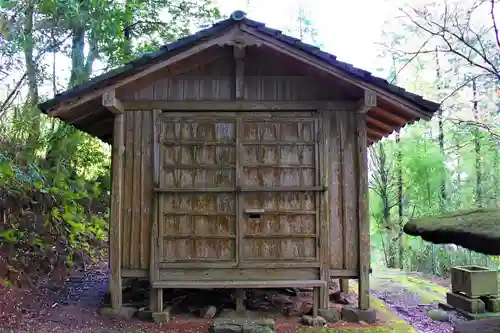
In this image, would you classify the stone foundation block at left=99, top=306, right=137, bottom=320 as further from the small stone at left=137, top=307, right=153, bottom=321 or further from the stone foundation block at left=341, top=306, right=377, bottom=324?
the stone foundation block at left=341, top=306, right=377, bottom=324

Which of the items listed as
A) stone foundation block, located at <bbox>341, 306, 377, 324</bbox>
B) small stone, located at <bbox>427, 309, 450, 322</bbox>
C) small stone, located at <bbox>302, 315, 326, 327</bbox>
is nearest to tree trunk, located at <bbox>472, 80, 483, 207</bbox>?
small stone, located at <bbox>427, 309, 450, 322</bbox>

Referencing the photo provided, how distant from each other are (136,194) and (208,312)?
2.11 meters

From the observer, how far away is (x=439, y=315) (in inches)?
294

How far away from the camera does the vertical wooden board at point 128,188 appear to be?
6.33m

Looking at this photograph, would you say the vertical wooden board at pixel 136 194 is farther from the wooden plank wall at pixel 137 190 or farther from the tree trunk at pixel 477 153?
the tree trunk at pixel 477 153

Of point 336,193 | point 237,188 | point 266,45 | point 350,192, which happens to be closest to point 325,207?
point 336,193

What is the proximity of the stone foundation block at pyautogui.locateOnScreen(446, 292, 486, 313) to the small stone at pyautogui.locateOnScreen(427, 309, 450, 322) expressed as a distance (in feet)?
0.79

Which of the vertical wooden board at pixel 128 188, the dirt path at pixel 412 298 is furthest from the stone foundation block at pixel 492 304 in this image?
the vertical wooden board at pixel 128 188

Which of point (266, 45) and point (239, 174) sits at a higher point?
point (266, 45)

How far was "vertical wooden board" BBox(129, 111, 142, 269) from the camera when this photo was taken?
6324 mm

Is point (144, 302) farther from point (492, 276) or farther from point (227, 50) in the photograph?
point (492, 276)

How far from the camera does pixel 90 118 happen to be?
7066 mm

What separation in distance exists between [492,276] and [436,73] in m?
11.8

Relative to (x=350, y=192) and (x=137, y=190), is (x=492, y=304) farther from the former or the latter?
(x=137, y=190)
